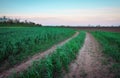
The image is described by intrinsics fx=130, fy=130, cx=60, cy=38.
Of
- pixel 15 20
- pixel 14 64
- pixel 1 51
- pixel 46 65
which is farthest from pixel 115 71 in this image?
pixel 15 20

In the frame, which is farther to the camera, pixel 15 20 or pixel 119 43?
pixel 15 20

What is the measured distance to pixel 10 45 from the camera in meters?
9.12

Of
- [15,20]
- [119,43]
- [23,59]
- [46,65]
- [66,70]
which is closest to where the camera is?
[46,65]

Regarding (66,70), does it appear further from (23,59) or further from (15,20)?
(15,20)

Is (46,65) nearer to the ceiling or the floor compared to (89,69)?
nearer to the ceiling

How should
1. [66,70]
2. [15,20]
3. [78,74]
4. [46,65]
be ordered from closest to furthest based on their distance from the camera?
[46,65] < [78,74] < [66,70] < [15,20]

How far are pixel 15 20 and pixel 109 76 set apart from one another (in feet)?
287

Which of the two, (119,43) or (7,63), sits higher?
(119,43)

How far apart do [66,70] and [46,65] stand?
132cm

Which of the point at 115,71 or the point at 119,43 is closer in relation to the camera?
the point at 115,71

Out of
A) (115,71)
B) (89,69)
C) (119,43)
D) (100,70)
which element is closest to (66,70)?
(89,69)

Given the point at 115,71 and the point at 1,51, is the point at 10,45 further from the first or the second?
the point at 115,71

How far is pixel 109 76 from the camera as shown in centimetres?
560

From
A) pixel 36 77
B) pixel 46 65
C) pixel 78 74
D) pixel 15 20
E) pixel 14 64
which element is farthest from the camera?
pixel 15 20
